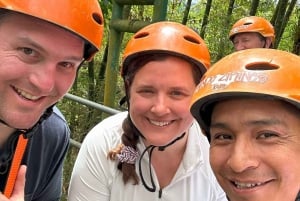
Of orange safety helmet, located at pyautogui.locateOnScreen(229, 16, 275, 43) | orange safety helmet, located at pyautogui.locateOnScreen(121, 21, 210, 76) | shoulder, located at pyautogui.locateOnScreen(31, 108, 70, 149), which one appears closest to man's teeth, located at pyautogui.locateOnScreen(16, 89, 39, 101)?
shoulder, located at pyautogui.locateOnScreen(31, 108, 70, 149)

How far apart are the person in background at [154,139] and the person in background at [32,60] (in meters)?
0.46

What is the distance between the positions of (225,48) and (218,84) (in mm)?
7498

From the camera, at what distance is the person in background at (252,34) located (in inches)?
288

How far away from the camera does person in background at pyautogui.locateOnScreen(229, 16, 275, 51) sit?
7309 mm

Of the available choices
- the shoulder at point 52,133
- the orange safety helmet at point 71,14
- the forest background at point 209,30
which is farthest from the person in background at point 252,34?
the orange safety helmet at point 71,14

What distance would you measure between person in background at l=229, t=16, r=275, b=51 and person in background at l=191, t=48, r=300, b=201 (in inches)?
211

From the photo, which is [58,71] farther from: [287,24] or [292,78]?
[287,24]

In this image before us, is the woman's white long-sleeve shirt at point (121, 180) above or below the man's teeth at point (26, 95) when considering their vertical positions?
below

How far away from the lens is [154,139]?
268 cm

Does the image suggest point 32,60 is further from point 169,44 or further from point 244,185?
point 244,185

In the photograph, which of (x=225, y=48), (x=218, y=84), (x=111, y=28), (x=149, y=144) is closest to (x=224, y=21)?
(x=225, y=48)

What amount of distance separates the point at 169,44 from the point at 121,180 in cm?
87

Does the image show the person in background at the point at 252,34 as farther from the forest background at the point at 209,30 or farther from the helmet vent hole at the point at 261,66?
the helmet vent hole at the point at 261,66

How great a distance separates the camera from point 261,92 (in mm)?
1810
